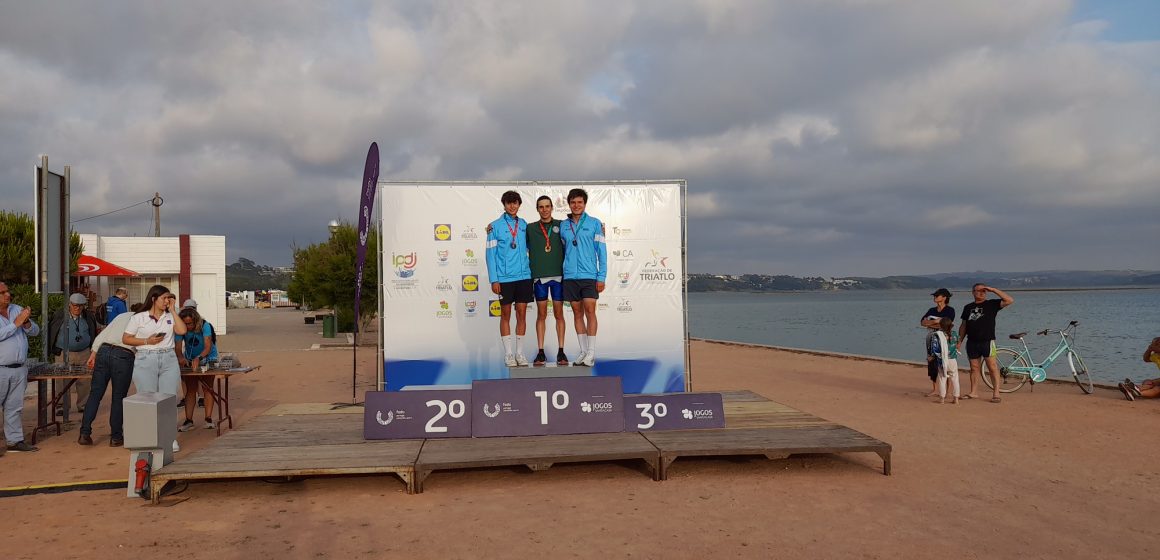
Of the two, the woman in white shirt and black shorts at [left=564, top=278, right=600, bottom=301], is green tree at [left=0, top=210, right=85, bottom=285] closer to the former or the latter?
the woman in white shirt

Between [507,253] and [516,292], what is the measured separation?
47 cm

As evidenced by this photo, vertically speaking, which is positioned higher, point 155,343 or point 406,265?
point 406,265

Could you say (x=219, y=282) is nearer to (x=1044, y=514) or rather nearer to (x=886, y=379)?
(x=886, y=379)

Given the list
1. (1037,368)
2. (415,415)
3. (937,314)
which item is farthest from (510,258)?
(1037,368)

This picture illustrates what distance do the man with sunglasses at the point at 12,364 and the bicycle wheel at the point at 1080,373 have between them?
562 inches

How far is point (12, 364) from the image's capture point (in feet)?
22.7

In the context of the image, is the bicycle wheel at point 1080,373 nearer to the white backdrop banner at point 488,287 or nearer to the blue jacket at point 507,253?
the white backdrop banner at point 488,287

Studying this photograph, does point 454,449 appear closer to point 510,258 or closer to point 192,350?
point 510,258

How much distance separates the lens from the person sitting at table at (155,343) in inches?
272

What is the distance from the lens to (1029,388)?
11.9m

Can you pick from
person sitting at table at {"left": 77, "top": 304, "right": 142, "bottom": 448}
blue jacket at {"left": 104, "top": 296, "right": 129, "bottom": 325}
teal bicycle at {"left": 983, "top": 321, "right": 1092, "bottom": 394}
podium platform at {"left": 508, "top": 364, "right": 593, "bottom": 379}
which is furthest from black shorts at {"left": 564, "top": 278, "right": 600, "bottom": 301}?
blue jacket at {"left": 104, "top": 296, "right": 129, "bottom": 325}

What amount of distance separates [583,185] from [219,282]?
962 inches

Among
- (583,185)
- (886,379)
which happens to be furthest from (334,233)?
(886,379)

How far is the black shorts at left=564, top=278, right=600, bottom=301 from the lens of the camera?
8094 mm
